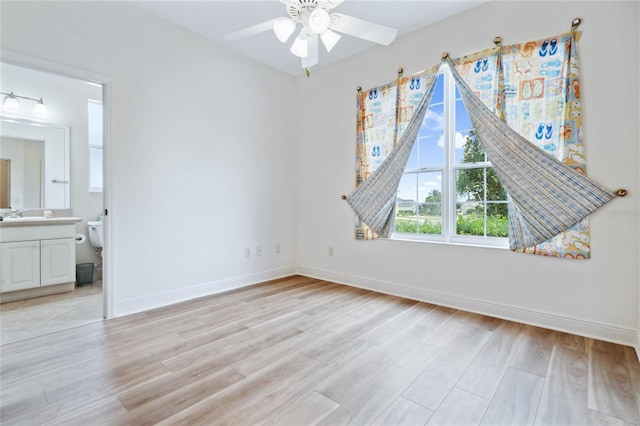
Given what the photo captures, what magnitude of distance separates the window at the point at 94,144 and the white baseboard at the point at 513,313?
3.69 meters

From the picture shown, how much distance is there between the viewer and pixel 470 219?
9.65 feet

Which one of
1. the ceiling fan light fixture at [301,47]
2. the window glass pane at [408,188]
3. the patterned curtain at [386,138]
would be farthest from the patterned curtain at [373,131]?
the ceiling fan light fixture at [301,47]

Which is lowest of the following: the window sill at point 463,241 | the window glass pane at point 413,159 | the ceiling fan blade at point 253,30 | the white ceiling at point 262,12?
the window sill at point 463,241

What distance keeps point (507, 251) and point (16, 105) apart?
5.62 meters

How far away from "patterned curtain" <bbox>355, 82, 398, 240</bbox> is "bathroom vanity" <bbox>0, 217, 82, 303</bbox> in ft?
11.3

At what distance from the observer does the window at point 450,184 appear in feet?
9.26

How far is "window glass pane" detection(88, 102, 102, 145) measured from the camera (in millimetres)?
4191

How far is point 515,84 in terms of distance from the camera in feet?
8.39

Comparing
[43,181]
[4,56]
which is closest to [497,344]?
[4,56]

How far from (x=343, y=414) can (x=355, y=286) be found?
2282 millimetres

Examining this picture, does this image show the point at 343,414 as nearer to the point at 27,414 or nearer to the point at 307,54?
the point at 27,414

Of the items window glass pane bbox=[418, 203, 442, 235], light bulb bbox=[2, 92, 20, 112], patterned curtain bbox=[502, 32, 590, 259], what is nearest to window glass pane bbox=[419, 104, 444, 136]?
patterned curtain bbox=[502, 32, 590, 259]

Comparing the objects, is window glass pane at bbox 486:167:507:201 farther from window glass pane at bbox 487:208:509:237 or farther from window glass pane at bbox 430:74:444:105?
window glass pane at bbox 430:74:444:105

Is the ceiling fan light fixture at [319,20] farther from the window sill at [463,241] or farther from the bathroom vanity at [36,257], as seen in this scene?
the bathroom vanity at [36,257]
